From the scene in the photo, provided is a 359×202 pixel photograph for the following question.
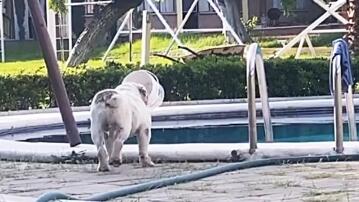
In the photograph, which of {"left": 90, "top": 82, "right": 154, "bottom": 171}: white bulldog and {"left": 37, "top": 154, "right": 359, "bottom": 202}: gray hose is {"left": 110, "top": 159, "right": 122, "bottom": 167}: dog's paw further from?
{"left": 37, "top": 154, "right": 359, "bottom": 202}: gray hose

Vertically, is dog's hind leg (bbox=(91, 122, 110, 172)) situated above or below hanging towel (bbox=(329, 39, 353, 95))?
below

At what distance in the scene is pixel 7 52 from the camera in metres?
32.4

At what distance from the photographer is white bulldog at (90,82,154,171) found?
6695 mm

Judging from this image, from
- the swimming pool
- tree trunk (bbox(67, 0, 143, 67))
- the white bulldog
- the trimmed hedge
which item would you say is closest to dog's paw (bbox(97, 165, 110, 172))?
the white bulldog

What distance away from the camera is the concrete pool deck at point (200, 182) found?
18.0 feet

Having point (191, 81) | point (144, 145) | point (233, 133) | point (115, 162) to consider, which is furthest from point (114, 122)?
point (191, 81)

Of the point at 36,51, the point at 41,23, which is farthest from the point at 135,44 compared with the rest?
the point at 41,23

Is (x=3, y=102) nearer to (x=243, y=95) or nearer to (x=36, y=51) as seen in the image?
(x=243, y=95)

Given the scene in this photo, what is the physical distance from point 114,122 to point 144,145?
54 centimetres

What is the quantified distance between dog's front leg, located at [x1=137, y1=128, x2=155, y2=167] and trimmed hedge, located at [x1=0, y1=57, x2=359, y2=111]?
6433 mm

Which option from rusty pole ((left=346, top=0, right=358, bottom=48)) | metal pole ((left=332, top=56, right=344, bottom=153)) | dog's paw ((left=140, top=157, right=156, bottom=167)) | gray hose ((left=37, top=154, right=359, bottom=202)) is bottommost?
dog's paw ((left=140, top=157, right=156, bottom=167))

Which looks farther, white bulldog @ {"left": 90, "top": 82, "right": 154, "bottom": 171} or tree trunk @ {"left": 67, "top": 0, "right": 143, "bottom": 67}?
tree trunk @ {"left": 67, "top": 0, "right": 143, "bottom": 67}

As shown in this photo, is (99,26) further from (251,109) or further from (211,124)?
(251,109)

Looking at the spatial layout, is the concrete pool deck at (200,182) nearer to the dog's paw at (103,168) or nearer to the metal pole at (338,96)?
the dog's paw at (103,168)
